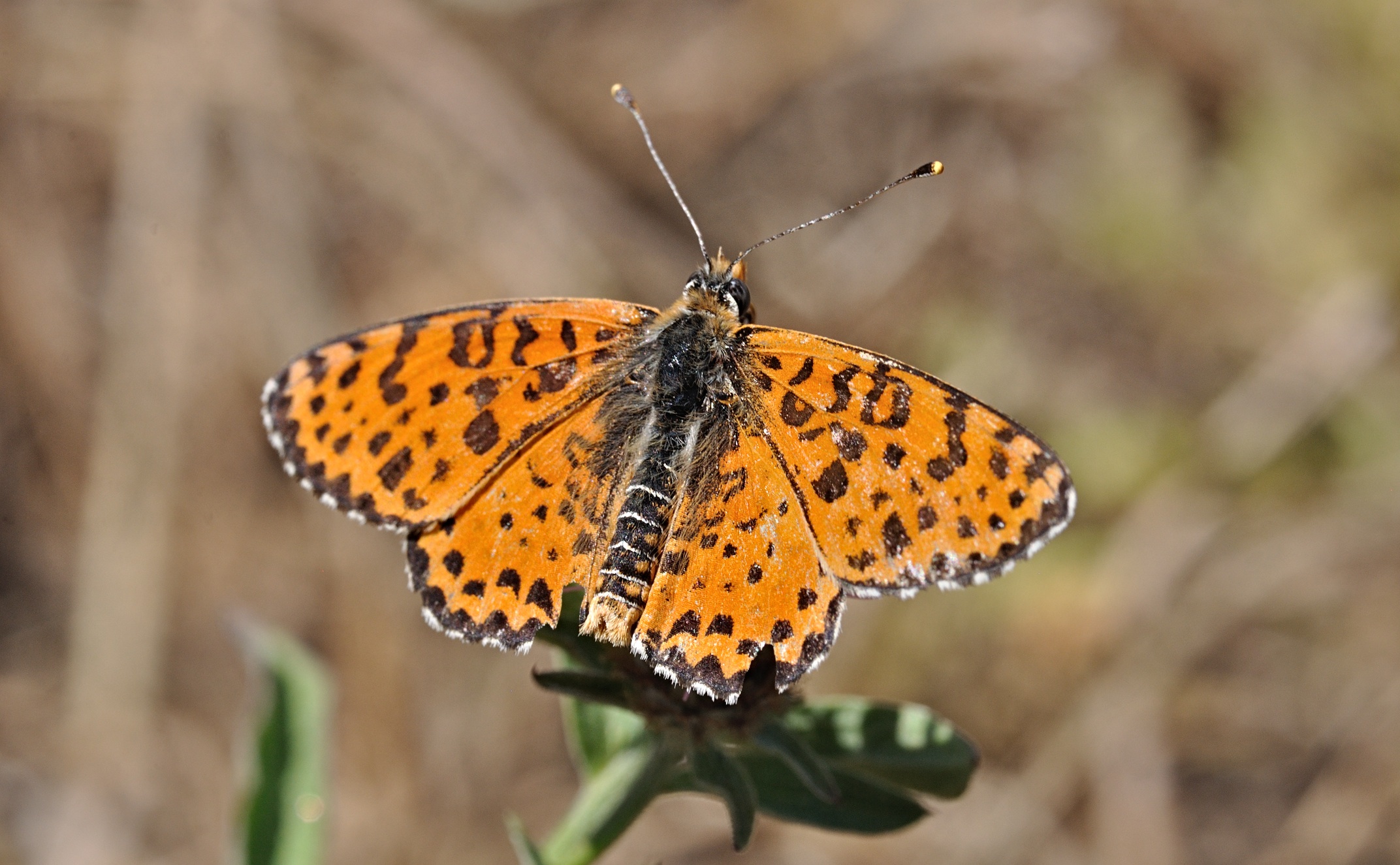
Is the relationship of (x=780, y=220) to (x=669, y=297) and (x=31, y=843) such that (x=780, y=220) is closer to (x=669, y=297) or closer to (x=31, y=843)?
(x=669, y=297)

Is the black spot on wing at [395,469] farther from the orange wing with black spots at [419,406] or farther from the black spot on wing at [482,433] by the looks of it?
the black spot on wing at [482,433]

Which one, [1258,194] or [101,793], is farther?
[1258,194]

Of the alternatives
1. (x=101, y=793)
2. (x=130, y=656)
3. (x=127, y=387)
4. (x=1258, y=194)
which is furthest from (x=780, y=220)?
(x=101, y=793)

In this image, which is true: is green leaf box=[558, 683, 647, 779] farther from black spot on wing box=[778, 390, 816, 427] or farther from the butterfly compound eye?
the butterfly compound eye

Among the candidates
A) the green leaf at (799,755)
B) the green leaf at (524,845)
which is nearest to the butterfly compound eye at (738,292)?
the green leaf at (799,755)

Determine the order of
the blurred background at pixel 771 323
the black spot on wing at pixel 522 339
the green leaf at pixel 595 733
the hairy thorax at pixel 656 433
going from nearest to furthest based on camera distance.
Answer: the hairy thorax at pixel 656 433, the black spot on wing at pixel 522 339, the green leaf at pixel 595 733, the blurred background at pixel 771 323
